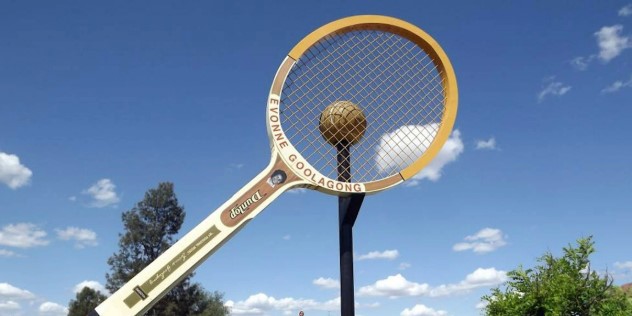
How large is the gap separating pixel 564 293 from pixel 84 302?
1155 inches

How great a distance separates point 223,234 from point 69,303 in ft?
105

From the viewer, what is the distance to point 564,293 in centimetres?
1903

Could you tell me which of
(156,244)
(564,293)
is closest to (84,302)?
(156,244)

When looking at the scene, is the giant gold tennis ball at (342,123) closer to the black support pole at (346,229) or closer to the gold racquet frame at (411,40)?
the black support pole at (346,229)

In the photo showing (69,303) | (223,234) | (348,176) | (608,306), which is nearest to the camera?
(223,234)

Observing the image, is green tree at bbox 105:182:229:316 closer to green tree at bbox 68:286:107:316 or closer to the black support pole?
green tree at bbox 68:286:107:316

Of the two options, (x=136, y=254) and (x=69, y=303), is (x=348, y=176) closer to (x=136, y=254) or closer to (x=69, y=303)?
(x=136, y=254)

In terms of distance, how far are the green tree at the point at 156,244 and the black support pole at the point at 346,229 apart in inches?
792

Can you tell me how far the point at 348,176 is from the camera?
36.8ft

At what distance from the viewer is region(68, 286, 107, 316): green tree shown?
1470 inches

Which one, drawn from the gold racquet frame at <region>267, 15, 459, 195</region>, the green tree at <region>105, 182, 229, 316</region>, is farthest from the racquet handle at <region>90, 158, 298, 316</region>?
the green tree at <region>105, 182, 229, 316</region>

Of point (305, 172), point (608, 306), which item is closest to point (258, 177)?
point (305, 172)

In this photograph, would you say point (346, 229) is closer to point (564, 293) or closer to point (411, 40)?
point (411, 40)

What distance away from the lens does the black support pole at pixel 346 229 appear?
36.3ft
